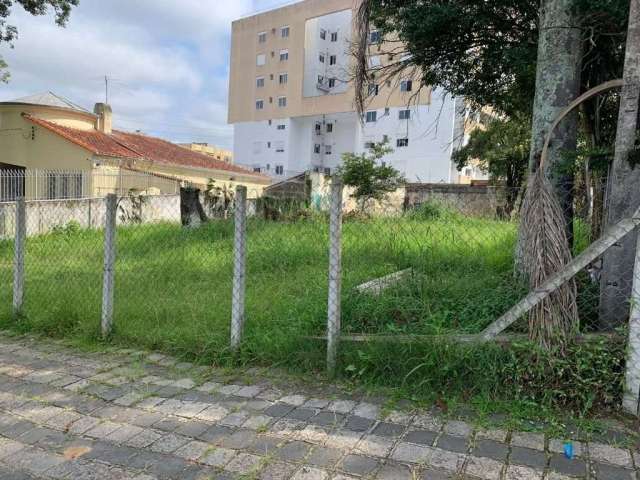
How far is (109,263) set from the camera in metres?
4.48

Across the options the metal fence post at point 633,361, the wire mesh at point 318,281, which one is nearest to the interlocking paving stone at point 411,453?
the wire mesh at point 318,281

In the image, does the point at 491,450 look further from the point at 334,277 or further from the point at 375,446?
the point at 334,277

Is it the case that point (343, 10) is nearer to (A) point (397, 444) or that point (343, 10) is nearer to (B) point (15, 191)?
(B) point (15, 191)

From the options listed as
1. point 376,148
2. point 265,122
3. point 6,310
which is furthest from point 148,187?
point 265,122

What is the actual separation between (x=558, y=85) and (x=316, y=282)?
2841 millimetres

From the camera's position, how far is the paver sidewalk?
2.40m

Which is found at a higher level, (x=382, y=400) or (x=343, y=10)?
(x=343, y=10)

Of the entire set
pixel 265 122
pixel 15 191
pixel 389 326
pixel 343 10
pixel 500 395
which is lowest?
pixel 500 395

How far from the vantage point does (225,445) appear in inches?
104

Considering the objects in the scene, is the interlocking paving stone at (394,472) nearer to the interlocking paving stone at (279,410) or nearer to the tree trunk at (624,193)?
the interlocking paving stone at (279,410)

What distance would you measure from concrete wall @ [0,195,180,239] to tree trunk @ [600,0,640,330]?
32.7 ft

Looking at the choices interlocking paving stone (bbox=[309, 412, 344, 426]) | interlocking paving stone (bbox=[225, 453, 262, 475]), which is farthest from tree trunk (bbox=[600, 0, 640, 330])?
interlocking paving stone (bbox=[225, 453, 262, 475])

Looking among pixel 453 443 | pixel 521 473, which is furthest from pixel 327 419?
pixel 521 473

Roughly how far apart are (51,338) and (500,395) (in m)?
4.10
